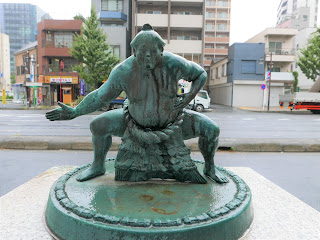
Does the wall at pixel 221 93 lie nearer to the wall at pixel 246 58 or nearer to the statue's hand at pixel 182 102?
the wall at pixel 246 58

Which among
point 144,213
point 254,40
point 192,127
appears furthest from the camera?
point 254,40

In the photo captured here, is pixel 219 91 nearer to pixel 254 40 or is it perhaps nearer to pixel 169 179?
pixel 254 40

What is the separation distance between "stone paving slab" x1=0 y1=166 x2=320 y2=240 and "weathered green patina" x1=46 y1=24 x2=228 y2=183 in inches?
20.5

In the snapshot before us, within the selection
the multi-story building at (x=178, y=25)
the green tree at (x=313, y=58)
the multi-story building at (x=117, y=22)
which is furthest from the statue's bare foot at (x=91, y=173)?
the green tree at (x=313, y=58)

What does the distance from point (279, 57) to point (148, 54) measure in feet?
102

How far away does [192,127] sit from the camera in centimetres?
280

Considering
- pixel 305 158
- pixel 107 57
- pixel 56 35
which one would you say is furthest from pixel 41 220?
pixel 56 35

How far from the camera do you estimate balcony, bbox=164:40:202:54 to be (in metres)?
25.5

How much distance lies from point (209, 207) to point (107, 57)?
75.9ft

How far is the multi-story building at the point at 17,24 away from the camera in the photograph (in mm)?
88938

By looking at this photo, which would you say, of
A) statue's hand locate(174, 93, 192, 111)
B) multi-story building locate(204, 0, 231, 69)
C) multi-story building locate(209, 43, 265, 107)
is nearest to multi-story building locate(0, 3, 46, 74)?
multi-story building locate(204, 0, 231, 69)

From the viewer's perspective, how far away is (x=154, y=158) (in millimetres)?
2748

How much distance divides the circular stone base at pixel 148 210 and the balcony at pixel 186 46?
24.1 metres

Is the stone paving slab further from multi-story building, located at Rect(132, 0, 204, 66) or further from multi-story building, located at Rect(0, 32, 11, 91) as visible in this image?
multi-story building, located at Rect(0, 32, 11, 91)
